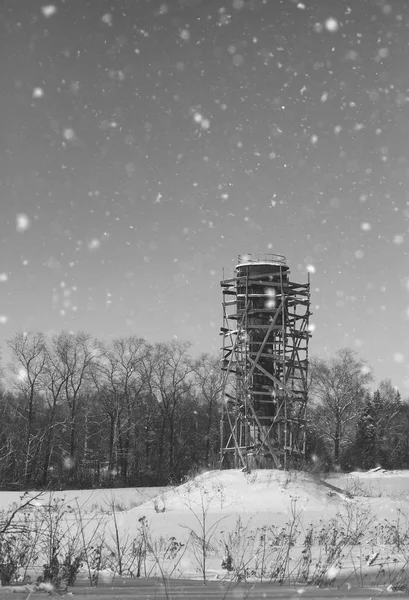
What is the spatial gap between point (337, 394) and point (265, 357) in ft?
93.3

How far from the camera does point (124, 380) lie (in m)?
44.2

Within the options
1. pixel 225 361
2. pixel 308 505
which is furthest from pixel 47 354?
pixel 308 505

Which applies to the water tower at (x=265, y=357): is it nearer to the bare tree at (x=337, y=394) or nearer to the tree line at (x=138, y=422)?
the tree line at (x=138, y=422)

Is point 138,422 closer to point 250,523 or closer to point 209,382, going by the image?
point 209,382

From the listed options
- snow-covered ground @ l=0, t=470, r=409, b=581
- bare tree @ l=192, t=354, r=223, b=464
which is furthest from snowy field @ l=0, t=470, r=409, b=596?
bare tree @ l=192, t=354, r=223, b=464

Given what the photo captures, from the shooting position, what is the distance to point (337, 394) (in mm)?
53875

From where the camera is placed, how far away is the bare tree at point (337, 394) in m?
53.7

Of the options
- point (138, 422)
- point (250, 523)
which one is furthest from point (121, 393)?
point (250, 523)

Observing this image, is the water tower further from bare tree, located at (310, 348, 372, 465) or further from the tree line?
bare tree, located at (310, 348, 372, 465)

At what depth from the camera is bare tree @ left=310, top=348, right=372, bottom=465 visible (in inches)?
2113

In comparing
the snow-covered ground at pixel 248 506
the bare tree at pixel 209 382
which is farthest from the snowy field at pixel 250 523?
the bare tree at pixel 209 382

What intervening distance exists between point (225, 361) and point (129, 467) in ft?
68.1

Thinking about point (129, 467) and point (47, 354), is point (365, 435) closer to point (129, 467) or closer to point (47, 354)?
point (129, 467)

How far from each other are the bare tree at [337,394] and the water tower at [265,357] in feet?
86.6
